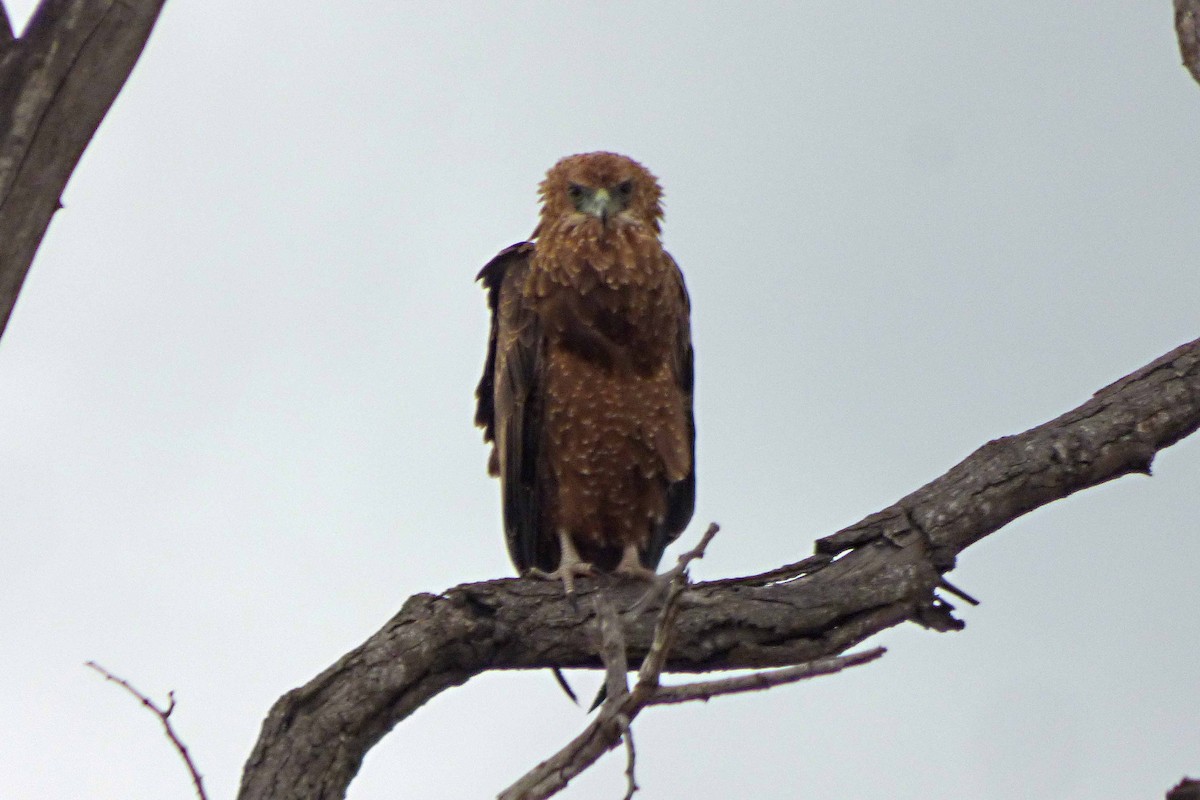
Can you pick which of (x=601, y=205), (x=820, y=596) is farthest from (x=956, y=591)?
(x=601, y=205)

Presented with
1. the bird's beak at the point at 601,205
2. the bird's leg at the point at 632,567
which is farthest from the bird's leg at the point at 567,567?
the bird's beak at the point at 601,205

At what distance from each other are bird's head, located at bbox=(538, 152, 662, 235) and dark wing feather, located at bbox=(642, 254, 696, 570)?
0.30 meters

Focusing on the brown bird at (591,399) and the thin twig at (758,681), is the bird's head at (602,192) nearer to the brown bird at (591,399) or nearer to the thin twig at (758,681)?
the brown bird at (591,399)

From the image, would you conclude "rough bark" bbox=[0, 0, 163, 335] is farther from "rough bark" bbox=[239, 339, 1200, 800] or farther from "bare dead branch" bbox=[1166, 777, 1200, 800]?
"bare dead branch" bbox=[1166, 777, 1200, 800]

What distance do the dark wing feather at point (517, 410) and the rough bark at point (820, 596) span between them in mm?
1249

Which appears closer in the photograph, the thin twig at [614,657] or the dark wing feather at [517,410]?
the thin twig at [614,657]

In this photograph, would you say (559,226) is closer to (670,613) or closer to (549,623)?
(549,623)

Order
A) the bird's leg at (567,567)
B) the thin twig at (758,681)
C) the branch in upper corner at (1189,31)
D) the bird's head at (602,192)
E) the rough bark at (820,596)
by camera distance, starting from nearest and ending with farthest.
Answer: the thin twig at (758,681)
the rough bark at (820,596)
the branch in upper corner at (1189,31)
the bird's leg at (567,567)
the bird's head at (602,192)

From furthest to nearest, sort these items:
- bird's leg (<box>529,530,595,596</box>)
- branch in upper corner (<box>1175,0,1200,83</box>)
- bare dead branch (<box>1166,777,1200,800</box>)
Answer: bird's leg (<box>529,530,595,596</box>), branch in upper corner (<box>1175,0,1200,83</box>), bare dead branch (<box>1166,777,1200,800</box>)

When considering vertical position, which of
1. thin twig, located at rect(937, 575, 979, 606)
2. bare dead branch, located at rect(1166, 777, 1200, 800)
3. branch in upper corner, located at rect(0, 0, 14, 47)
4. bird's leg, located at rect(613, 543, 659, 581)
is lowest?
bare dead branch, located at rect(1166, 777, 1200, 800)

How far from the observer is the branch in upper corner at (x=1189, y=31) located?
4398 millimetres

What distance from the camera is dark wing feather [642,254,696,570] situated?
6344 millimetres

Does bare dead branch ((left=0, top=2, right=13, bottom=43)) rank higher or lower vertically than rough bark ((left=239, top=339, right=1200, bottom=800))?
higher

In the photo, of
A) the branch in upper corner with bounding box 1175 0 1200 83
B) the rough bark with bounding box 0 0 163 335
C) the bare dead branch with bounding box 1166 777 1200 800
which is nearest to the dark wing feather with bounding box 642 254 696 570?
the branch in upper corner with bounding box 1175 0 1200 83
